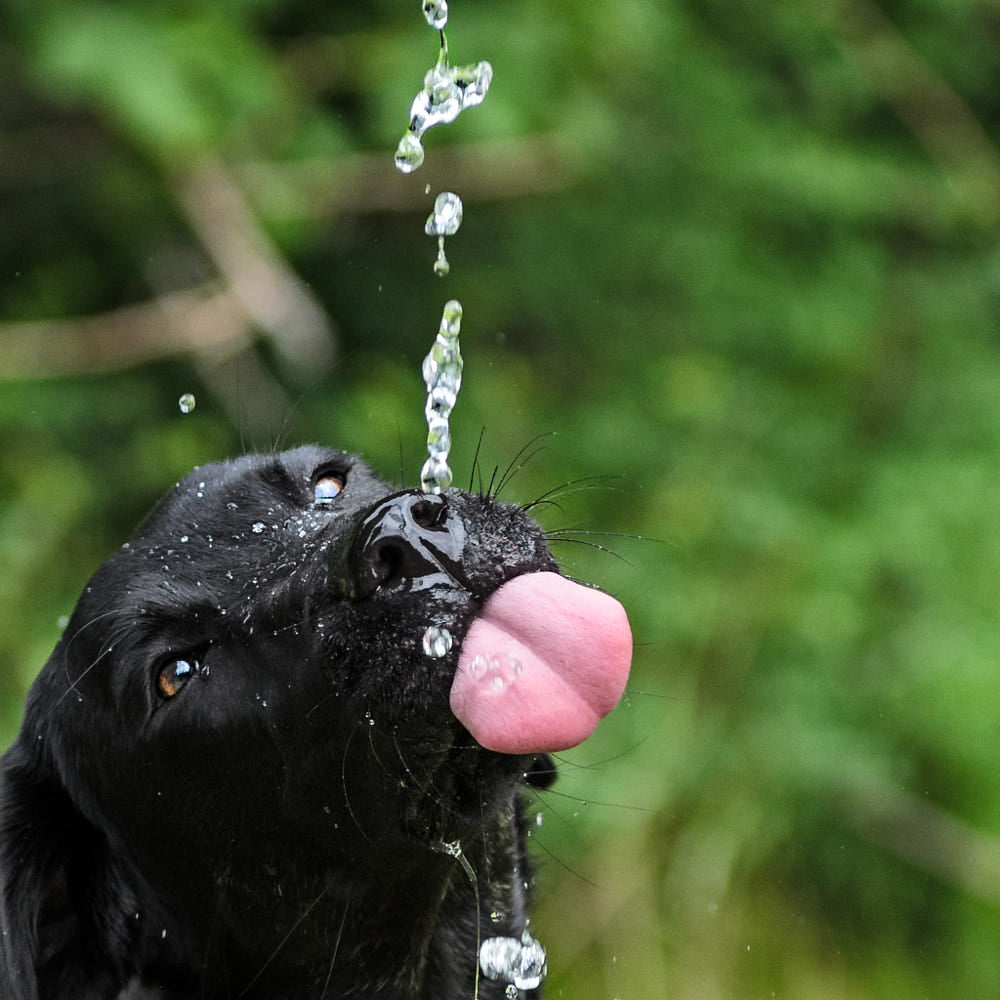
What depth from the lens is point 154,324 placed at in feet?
16.2

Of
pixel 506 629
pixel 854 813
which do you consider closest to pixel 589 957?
pixel 854 813

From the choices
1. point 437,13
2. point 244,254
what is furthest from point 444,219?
point 244,254

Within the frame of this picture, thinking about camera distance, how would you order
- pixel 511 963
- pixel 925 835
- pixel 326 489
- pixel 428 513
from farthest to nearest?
1. pixel 925 835
2. pixel 511 963
3. pixel 326 489
4. pixel 428 513

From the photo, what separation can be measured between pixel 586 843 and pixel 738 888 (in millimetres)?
541

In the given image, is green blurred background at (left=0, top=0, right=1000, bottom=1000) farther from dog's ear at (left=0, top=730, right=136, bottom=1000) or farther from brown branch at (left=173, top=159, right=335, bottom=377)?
dog's ear at (left=0, top=730, right=136, bottom=1000)

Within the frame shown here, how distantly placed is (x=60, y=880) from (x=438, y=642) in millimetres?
973

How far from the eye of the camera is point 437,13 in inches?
135

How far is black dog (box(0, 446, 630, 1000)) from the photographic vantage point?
1833 mm

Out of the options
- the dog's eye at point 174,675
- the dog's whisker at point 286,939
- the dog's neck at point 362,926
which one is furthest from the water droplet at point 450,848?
the dog's eye at point 174,675

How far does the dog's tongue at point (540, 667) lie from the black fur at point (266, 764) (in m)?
0.04

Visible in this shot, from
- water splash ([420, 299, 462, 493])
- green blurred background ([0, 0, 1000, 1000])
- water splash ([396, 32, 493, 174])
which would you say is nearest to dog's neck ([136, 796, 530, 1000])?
water splash ([420, 299, 462, 493])

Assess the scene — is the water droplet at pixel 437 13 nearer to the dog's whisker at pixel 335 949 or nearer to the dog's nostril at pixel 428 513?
the dog's nostril at pixel 428 513

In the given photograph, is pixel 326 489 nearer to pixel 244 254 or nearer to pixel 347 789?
pixel 347 789

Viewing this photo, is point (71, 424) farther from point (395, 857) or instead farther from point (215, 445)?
point (395, 857)
